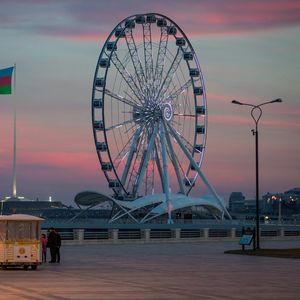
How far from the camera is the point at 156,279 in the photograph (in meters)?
32.5

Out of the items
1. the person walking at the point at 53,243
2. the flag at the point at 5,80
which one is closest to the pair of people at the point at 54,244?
the person walking at the point at 53,243

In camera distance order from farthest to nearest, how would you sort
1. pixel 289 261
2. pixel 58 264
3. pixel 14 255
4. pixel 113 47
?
pixel 113 47 → pixel 289 261 → pixel 58 264 → pixel 14 255

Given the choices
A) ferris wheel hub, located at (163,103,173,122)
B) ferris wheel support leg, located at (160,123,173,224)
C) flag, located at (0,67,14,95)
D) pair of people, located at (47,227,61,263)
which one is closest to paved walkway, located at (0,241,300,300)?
pair of people, located at (47,227,61,263)

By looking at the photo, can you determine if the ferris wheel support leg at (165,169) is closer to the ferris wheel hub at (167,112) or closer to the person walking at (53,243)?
the ferris wheel hub at (167,112)

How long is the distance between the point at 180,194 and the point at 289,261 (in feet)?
237

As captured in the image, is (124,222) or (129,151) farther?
(124,222)

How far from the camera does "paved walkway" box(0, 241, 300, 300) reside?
85.9 feet

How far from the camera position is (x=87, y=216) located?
464 feet

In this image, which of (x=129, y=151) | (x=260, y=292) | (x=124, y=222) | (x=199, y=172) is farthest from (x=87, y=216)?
(x=260, y=292)

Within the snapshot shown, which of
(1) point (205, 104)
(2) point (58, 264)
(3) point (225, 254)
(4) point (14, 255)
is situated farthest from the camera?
(1) point (205, 104)

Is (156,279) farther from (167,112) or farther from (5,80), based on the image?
(167,112)

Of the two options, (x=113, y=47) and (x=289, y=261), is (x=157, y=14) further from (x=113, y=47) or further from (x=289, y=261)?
(x=289, y=261)

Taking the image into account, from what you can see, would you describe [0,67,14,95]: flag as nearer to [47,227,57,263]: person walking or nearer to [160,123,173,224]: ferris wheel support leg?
[47,227,57,263]: person walking

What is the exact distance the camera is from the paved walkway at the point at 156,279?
85.9 ft
